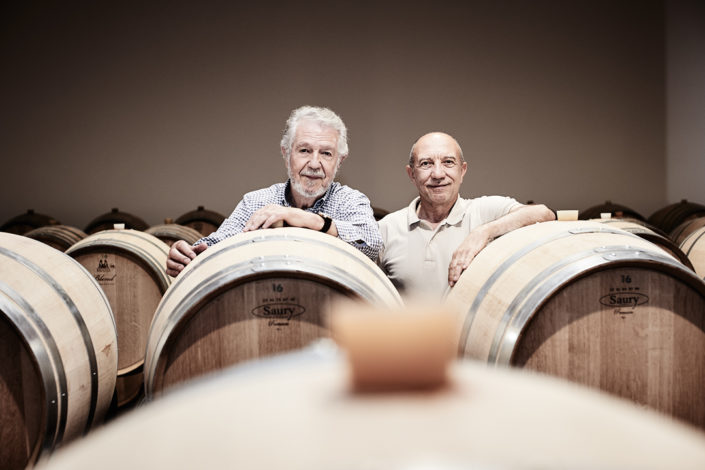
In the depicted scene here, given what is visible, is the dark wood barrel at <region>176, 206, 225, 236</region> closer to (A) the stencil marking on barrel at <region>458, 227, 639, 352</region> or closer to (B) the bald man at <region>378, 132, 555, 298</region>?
(B) the bald man at <region>378, 132, 555, 298</region>

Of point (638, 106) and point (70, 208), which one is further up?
point (638, 106)

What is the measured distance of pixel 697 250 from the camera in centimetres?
378

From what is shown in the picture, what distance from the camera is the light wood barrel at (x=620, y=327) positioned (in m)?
1.61

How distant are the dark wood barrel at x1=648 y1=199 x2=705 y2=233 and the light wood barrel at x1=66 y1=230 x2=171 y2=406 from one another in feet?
19.8

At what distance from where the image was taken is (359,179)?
339 inches

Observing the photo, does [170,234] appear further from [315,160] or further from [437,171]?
[437,171]

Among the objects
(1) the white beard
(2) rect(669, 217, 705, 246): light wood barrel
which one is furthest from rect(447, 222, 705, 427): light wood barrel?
(2) rect(669, 217, 705, 246): light wood barrel

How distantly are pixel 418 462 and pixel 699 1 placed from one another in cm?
1034

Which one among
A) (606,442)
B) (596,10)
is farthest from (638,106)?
(606,442)

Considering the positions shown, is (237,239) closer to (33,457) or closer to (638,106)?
(33,457)

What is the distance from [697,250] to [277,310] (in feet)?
11.2

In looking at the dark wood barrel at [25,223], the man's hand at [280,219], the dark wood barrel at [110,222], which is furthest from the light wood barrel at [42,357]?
the dark wood barrel at [25,223]

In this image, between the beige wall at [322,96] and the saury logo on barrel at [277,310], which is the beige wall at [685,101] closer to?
the beige wall at [322,96]

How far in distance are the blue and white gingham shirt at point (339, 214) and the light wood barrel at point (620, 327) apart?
2.75 feet
